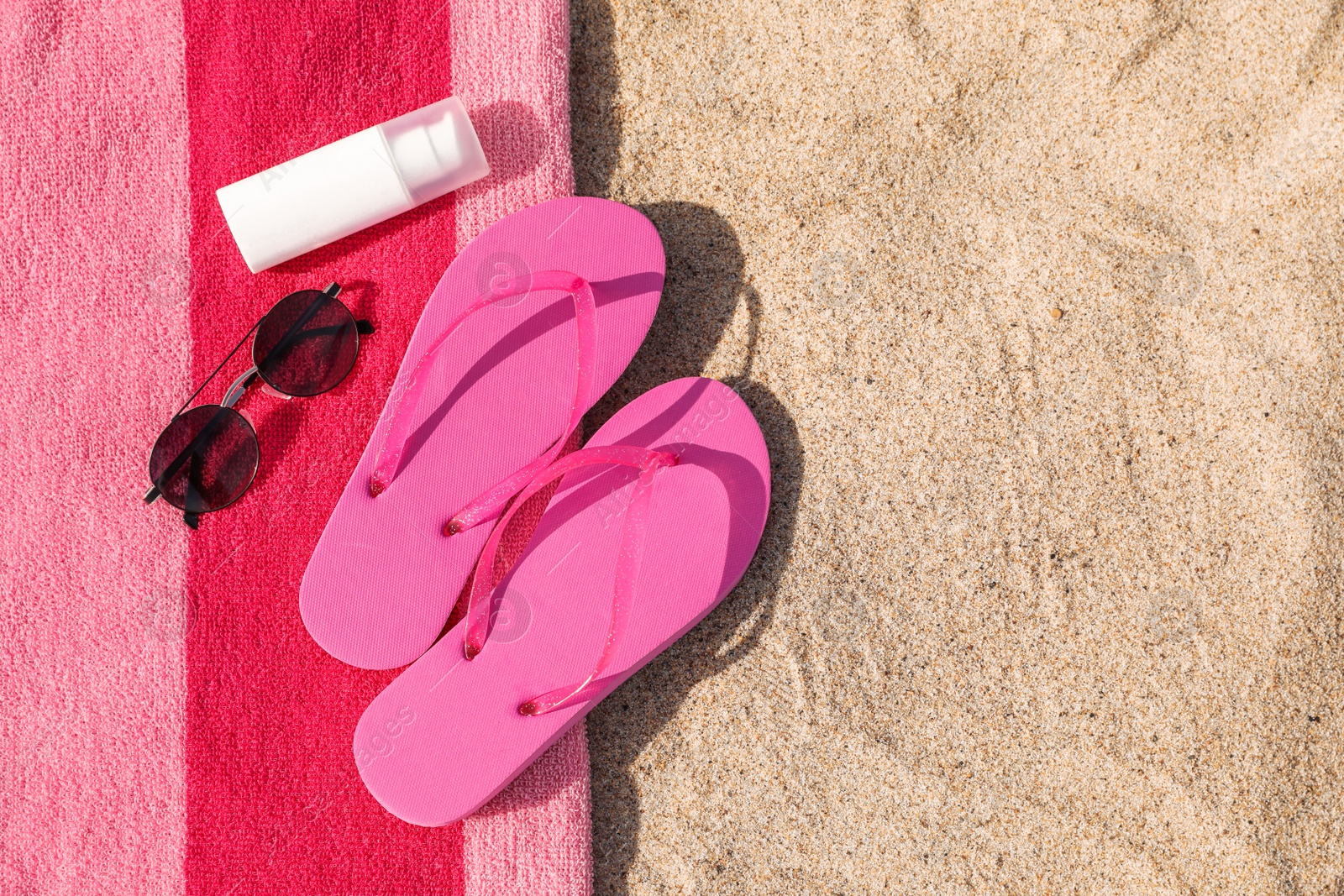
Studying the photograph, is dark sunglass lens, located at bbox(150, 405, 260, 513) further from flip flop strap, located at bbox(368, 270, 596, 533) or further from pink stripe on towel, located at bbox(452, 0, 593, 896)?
pink stripe on towel, located at bbox(452, 0, 593, 896)

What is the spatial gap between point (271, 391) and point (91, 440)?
0.20 m

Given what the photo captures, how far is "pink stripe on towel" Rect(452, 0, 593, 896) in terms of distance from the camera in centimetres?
85

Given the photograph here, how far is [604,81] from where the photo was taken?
3.05ft

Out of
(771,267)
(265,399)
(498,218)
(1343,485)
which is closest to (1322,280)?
(1343,485)

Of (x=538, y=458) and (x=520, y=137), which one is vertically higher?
(x=520, y=137)

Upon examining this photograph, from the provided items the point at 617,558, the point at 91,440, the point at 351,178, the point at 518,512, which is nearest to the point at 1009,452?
the point at 617,558

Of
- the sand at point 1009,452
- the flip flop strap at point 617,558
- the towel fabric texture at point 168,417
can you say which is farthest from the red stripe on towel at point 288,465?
the sand at point 1009,452

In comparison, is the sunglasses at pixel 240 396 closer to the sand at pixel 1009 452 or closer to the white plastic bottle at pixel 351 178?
the white plastic bottle at pixel 351 178

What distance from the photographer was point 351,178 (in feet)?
2.80

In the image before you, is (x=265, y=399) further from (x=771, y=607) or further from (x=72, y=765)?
(x=771, y=607)

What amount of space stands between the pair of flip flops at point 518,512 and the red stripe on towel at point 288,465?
43 millimetres

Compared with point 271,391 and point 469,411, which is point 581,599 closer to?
point 469,411

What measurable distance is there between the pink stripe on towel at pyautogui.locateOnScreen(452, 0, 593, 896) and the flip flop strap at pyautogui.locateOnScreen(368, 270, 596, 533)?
12 centimetres

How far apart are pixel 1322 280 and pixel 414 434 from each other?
3.33 feet
